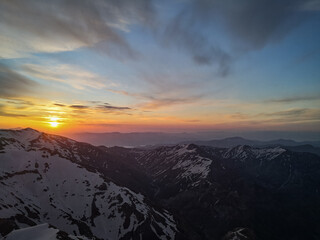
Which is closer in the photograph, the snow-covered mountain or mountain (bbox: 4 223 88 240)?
mountain (bbox: 4 223 88 240)

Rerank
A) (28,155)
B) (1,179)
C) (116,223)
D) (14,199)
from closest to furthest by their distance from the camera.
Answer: (14,199) → (1,179) → (116,223) → (28,155)

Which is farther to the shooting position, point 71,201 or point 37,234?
point 71,201

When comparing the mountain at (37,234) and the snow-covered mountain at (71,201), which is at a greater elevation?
the mountain at (37,234)

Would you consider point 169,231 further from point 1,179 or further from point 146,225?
point 1,179

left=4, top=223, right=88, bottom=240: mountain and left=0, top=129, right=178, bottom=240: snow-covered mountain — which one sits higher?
left=4, top=223, right=88, bottom=240: mountain

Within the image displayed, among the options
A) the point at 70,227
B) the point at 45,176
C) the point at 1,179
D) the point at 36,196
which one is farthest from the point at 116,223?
the point at 1,179

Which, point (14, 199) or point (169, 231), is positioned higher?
point (14, 199)

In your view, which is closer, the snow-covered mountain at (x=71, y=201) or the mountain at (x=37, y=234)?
the mountain at (x=37, y=234)

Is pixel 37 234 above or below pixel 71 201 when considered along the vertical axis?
above
